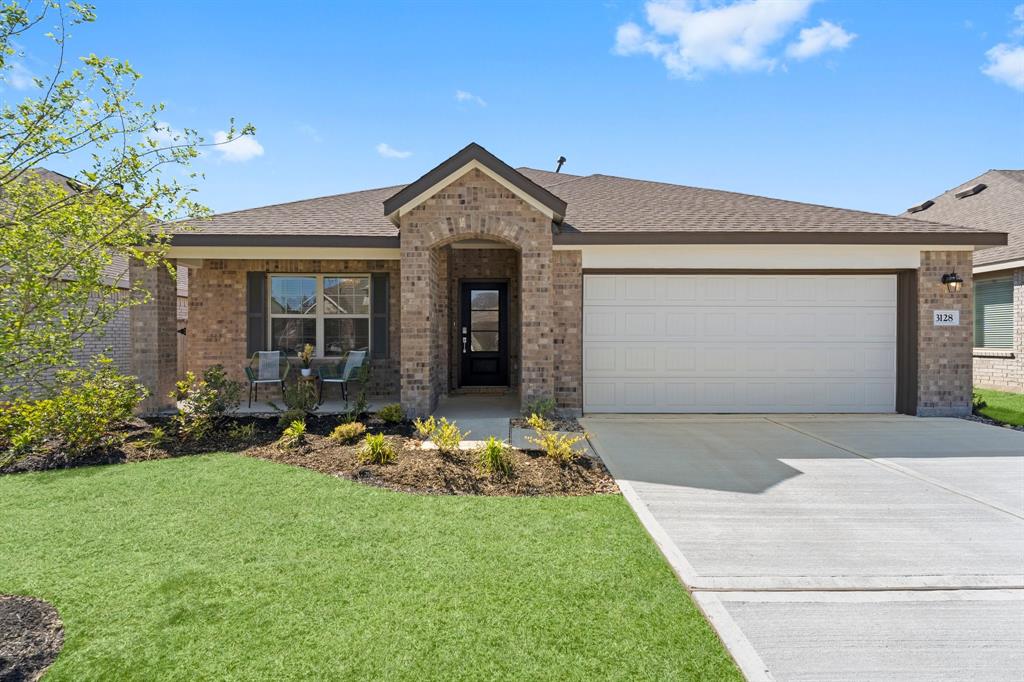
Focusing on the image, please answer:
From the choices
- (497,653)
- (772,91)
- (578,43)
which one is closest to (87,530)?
(497,653)

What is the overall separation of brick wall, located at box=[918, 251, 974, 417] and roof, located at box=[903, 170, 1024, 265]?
167 inches

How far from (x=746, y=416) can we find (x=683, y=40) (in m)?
6.44

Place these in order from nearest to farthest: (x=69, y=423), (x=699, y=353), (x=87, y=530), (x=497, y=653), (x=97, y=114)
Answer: (x=497, y=653) → (x=97, y=114) → (x=87, y=530) → (x=69, y=423) → (x=699, y=353)

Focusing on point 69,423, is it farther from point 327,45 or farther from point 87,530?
point 327,45

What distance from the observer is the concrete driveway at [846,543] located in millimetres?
2598

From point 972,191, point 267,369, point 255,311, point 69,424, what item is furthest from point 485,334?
point 972,191

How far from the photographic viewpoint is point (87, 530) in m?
4.04

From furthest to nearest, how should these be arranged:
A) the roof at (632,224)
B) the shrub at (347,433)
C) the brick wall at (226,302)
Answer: the brick wall at (226,302) → the roof at (632,224) → the shrub at (347,433)

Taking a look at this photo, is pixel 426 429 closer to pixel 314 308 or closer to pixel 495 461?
pixel 495 461

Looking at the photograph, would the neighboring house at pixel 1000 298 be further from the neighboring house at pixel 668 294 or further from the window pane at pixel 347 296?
the window pane at pixel 347 296

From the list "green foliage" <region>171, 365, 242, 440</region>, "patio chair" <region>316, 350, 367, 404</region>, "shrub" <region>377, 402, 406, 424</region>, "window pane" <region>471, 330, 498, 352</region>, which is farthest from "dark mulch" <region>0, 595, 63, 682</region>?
"window pane" <region>471, 330, 498, 352</region>

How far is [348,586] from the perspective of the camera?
3137 mm

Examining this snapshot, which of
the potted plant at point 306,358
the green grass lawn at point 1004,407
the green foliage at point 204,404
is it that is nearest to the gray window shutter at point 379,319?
the potted plant at point 306,358

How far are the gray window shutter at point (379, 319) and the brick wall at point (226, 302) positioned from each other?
35 cm
